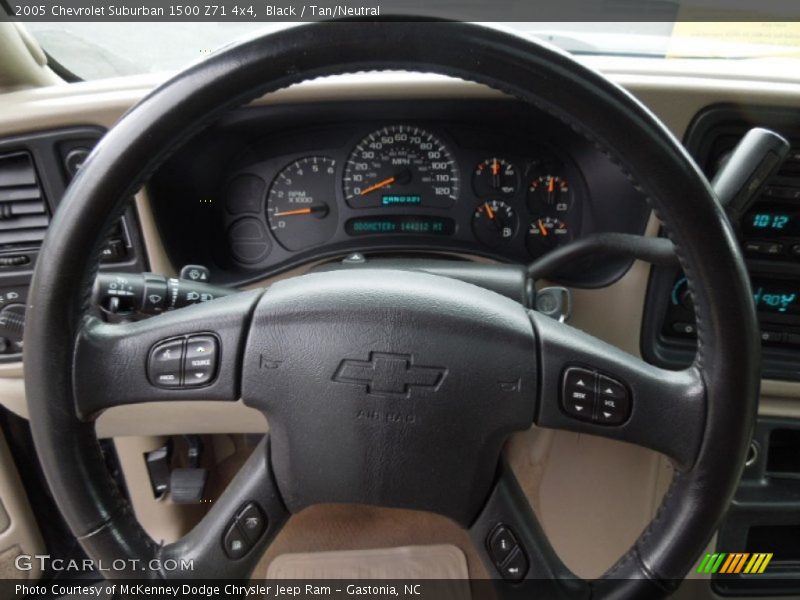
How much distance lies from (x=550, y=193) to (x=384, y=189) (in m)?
0.33

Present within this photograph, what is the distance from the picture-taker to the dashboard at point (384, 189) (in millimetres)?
1249

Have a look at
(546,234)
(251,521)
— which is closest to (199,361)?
(251,521)

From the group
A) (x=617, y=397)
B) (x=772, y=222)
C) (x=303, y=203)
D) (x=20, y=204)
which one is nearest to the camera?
(x=617, y=397)

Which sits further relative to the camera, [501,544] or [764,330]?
[764,330]

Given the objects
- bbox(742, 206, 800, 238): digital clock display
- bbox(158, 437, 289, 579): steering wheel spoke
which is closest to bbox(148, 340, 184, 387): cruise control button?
bbox(158, 437, 289, 579): steering wheel spoke

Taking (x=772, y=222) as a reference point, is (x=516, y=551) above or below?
below

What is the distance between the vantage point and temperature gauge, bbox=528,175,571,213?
1.29 m

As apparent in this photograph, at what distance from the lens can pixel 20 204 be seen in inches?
48.7

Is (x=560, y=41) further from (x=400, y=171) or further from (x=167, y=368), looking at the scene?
(x=167, y=368)

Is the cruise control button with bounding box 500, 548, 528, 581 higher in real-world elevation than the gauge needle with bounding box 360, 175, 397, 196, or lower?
lower

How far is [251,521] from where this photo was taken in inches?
30.2

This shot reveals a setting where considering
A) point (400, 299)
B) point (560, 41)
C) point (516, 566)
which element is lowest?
point (516, 566)

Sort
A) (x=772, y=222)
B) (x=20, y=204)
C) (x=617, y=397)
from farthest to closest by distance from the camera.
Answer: (x=20, y=204)
(x=772, y=222)
(x=617, y=397)

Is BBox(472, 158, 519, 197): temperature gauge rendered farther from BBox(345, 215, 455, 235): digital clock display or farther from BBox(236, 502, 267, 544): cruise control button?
BBox(236, 502, 267, 544): cruise control button
